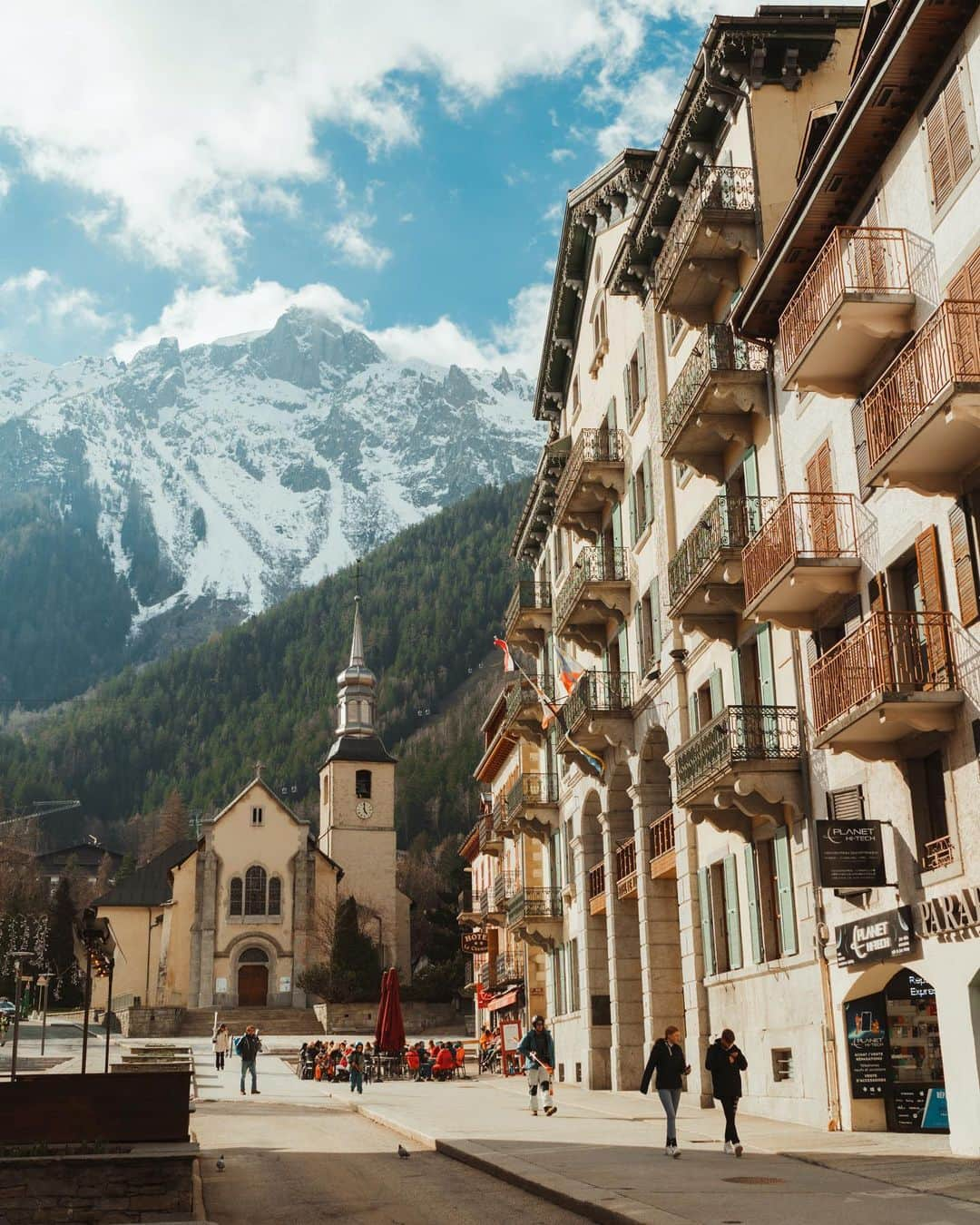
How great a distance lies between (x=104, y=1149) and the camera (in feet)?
51.5

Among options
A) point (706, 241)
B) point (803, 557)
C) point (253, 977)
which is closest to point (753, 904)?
point (803, 557)

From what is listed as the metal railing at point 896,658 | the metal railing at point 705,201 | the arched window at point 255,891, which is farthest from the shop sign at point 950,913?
the arched window at point 255,891

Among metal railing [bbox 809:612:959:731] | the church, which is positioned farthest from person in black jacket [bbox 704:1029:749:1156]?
the church

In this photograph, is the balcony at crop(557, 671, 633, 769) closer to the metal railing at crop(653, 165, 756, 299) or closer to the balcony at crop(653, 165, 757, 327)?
the balcony at crop(653, 165, 757, 327)

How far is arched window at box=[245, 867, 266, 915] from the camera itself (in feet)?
314

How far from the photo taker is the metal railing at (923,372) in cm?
1636

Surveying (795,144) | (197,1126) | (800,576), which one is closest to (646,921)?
(197,1126)

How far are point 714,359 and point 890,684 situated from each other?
381 inches

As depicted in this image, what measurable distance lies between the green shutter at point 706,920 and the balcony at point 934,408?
12599 mm

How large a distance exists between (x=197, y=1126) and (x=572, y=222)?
81.9 feet

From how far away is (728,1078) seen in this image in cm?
1888

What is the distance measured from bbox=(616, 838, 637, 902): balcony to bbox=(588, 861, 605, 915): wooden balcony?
1642mm

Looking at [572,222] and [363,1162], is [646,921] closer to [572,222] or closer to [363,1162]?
[363,1162]

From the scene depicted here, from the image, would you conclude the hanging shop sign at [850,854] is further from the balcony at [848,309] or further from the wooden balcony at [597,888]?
the wooden balcony at [597,888]
